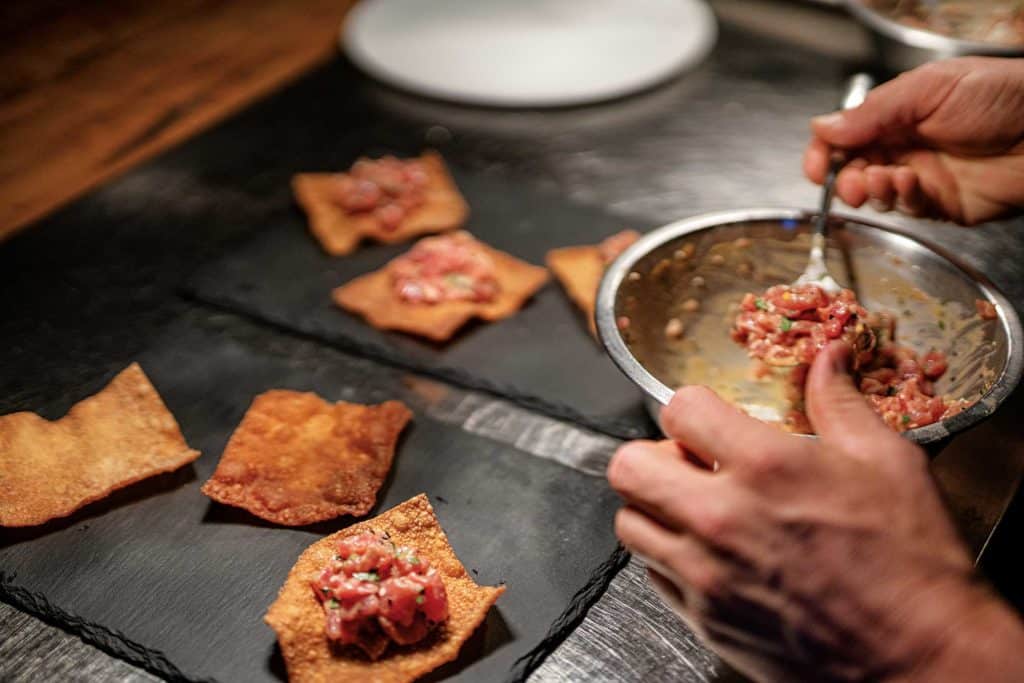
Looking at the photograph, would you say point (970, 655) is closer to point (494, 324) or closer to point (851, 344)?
point (851, 344)

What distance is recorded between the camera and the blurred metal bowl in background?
2.92 m

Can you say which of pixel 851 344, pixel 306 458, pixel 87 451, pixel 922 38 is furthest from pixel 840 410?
pixel 922 38

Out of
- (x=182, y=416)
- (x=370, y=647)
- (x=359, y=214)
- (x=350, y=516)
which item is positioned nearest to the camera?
(x=370, y=647)

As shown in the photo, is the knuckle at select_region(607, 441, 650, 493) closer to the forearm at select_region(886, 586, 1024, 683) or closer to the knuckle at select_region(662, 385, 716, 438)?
the knuckle at select_region(662, 385, 716, 438)

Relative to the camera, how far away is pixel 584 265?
96.6 inches

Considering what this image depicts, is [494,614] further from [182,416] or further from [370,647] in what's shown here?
[182,416]

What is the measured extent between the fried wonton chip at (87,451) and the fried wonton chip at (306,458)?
0.38ft

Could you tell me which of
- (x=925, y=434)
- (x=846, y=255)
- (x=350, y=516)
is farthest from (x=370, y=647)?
(x=846, y=255)

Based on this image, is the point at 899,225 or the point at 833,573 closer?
the point at 833,573

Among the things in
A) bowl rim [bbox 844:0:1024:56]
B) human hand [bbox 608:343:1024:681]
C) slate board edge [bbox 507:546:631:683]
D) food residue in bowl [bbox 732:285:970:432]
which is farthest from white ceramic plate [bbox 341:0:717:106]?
human hand [bbox 608:343:1024:681]

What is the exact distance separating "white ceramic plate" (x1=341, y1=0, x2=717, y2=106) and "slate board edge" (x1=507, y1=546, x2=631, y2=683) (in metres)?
1.87

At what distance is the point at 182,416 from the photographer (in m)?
2.10

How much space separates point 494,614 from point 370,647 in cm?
23

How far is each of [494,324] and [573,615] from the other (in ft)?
2.84
